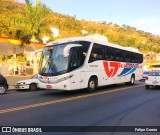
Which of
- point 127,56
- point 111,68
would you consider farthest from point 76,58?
point 127,56

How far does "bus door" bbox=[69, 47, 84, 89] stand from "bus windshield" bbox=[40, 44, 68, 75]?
468 millimetres

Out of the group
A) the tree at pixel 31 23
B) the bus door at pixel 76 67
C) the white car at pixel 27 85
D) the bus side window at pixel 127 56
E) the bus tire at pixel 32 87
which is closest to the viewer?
the bus door at pixel 76 67

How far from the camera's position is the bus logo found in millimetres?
18266

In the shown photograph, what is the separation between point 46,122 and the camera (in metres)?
8.01

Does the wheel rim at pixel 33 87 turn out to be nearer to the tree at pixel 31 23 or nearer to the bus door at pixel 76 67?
the bus door at pixel 76 67

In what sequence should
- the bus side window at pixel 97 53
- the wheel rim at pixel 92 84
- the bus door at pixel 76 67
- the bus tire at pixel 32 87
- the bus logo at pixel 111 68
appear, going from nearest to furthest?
the bus door at pixel 76 67, the wheel rim at pixel 92 84, the bus side window at pixel 97 53, the bus logo at pixel 111 68, the bus tire at pixel 32 87

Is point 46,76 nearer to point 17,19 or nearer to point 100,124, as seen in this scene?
point 100,124

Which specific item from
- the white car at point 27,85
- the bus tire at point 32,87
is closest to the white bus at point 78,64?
the white car at point 27,85

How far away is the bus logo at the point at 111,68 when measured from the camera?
18266 mm

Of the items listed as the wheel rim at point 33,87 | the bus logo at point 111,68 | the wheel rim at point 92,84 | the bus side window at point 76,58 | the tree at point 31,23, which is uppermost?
the tree at point 31,23

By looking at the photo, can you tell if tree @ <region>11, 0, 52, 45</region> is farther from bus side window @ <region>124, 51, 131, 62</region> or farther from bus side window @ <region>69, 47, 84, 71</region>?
bus side window @ <region>69, 47, 84, 71</region>

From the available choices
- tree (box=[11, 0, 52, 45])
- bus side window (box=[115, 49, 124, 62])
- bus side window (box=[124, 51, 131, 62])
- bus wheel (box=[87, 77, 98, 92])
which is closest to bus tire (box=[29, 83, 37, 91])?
bus wheel (box=[87, 77, 98, 92])

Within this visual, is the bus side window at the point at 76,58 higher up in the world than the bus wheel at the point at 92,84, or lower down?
higher up

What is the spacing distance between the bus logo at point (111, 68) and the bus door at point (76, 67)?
10.4 ft
